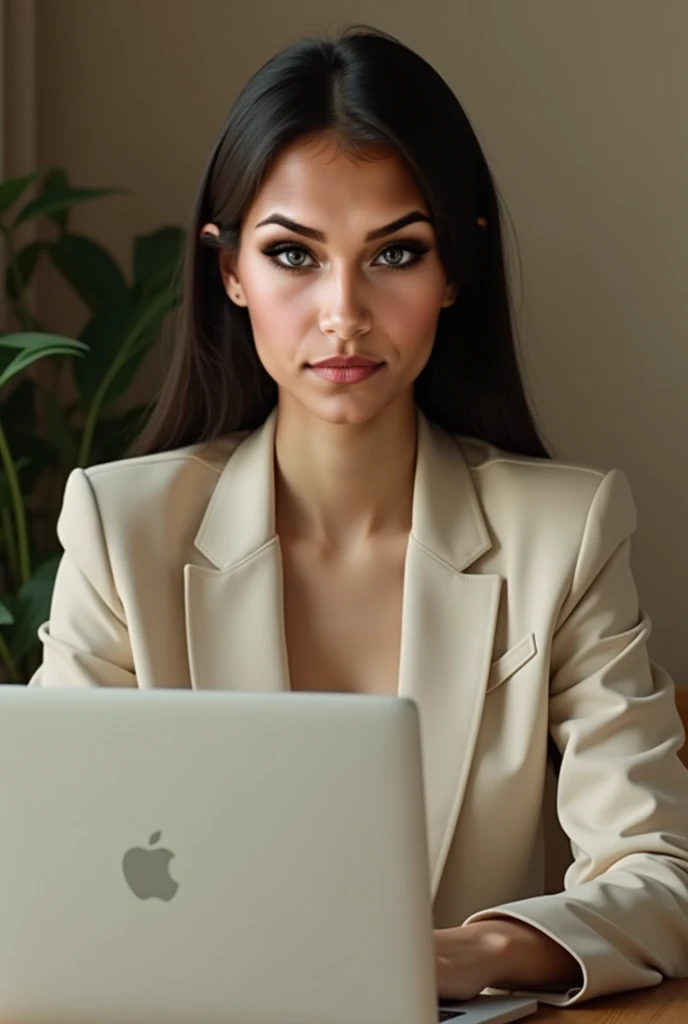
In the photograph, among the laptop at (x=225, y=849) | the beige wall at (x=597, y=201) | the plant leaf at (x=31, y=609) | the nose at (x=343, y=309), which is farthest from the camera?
the beige wall at (x=597, y=201)

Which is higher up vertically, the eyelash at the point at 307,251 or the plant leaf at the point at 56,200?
the plant leaf at the point at 56,200

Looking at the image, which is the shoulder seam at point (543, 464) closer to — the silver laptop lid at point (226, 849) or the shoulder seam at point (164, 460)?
the shoulder seam at point (164, 460)

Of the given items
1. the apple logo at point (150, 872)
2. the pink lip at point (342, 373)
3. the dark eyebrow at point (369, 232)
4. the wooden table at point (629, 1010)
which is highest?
the dark eyebrow at point (369, 232)

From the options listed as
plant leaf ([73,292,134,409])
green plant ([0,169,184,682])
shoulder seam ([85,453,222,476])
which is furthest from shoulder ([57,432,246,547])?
plant leaf ([73,292,134,409])

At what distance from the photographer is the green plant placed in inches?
93.9

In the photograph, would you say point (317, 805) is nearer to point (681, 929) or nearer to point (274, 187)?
point (681, 929)

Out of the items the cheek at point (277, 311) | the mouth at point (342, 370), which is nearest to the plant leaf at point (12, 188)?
the cheek at point (277, 311)

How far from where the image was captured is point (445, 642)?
5.66 feet

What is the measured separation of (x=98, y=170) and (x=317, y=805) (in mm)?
1981

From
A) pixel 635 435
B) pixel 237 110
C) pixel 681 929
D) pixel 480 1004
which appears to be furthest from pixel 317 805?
pixel 635 435

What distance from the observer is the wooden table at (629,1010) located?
1.26 metres

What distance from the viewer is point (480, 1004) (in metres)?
1.26

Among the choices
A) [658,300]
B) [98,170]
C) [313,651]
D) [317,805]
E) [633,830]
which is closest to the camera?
[317,805]

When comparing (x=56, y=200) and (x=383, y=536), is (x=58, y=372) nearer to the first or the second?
(x=56, y=200)
